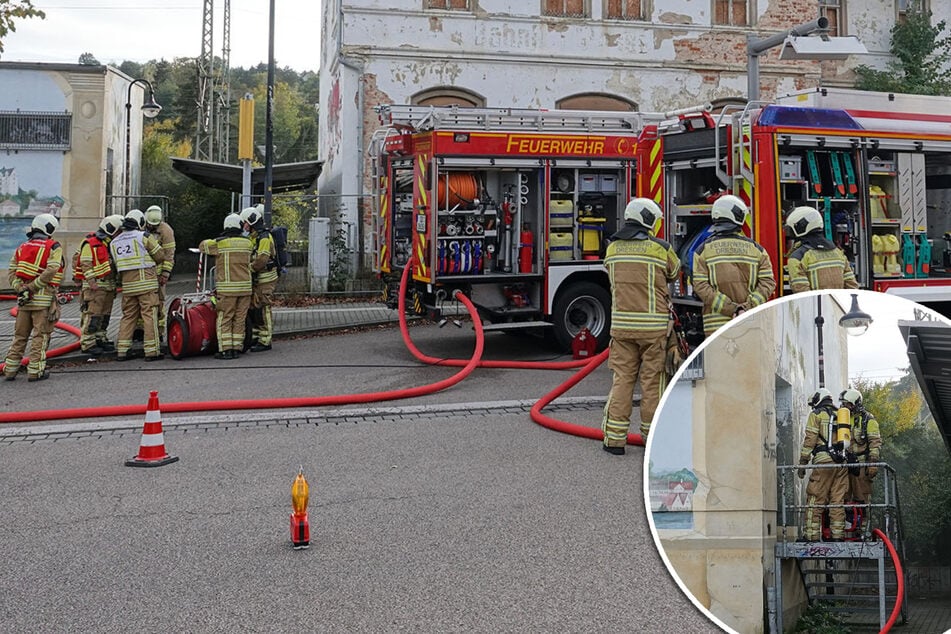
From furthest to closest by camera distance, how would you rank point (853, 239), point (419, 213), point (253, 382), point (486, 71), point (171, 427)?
point (486, 71) < point (419, 213) < point (253, 382) < point (853, 239) < point (171, 427)

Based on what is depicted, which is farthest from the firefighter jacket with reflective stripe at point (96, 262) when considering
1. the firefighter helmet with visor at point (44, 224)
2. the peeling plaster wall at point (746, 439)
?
the peeling plaster wall at point (746, 439)

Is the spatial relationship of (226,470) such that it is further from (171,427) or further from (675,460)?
(675,460)

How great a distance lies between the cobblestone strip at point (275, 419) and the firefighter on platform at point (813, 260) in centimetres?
238

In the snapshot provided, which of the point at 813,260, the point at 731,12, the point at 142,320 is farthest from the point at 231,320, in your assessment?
the point at 731,12

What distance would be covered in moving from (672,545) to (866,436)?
0.34m

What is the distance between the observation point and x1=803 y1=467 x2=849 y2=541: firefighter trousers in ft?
4.68

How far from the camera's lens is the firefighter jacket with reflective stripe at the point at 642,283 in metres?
7.04

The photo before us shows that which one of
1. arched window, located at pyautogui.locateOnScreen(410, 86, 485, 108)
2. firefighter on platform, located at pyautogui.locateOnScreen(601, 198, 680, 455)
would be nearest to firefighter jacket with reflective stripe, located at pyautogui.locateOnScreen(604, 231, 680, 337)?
firefighter on platform, located at pyautogui.locateOnScreen(601, 198, 680, 455)

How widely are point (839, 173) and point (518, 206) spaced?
3.90m

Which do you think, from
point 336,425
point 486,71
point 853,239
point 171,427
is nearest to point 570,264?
point 853,239

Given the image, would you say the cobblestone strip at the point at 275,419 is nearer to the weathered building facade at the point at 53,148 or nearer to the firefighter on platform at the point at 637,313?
the firefighter on platform at the point at 637,313

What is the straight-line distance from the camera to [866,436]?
4.60 feet

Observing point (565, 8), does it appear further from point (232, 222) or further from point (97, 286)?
point (97, 286)

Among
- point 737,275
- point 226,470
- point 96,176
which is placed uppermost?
point 96,176
